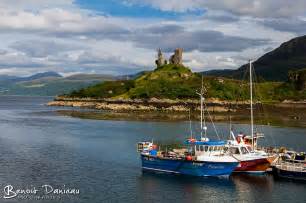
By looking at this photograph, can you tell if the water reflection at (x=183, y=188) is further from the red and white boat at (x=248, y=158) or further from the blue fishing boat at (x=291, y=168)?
the blue fishing boat at (x=291, y=168)

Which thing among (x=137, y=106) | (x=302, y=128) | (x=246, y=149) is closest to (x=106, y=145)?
(x=246, y=149)

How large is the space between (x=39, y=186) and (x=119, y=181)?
9097 millimetres

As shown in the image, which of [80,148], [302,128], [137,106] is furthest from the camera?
[137,106]

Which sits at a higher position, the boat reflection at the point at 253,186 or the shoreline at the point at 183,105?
the shoreline at the point at 183,105

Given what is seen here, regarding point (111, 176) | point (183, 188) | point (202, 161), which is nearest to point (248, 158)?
point (202, 161)

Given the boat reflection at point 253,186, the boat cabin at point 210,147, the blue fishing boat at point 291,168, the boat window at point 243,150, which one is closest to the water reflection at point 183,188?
the boat reflection at point 253,186

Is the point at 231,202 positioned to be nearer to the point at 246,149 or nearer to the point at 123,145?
the point at 246,149

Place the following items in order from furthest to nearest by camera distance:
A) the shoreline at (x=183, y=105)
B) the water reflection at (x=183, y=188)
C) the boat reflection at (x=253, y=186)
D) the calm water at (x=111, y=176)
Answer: the shoreline at (x=183, y=105) → the boat reflection at (x=253, y=186) → the calm water at (x=111, y=176) → the water reflection at (x=183, y=188)

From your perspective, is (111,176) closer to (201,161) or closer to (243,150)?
(201,161)

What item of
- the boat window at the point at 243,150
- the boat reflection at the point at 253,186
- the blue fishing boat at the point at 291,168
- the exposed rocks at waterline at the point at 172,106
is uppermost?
the exposed rocks at waterline at the point at 172,106

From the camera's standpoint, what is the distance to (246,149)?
57375 mm

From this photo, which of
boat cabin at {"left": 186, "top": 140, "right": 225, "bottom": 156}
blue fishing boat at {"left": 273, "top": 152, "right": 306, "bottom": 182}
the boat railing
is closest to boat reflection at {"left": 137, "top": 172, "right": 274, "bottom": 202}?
blue fishing boat at {"left": 273, "top": 152, "right": 306, "bottom": 182}

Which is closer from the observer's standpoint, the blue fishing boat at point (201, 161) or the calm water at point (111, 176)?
the calm water at point (111, 176)

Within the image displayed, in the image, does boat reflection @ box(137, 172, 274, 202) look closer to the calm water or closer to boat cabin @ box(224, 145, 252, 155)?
the calm water
